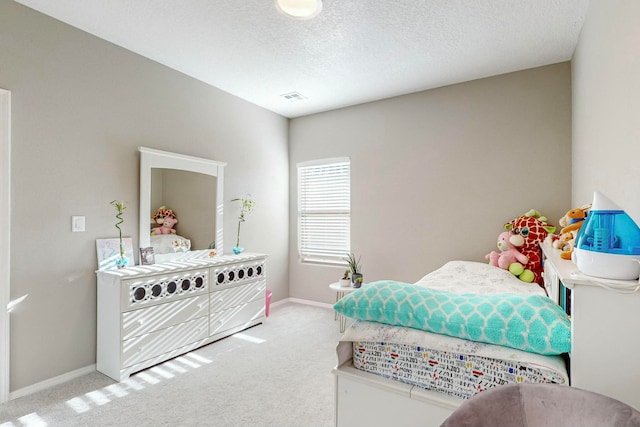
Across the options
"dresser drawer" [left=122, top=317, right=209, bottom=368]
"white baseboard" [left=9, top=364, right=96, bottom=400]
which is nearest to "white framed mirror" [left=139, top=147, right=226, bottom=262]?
"dresser drawer" [left=122, top=317, right=209, bottom=368]

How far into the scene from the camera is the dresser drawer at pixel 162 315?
97.1 inches

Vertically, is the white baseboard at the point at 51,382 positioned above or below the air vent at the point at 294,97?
below

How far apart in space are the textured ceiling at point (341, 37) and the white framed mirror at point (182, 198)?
0.91 meters

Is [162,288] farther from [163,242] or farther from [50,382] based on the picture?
[50,382]

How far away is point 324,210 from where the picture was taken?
4.44 metres

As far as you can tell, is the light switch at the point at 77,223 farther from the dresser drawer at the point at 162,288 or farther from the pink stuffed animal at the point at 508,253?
the pink stuffed animal at the point at 508,253

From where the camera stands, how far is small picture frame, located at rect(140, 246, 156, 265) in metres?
2.91

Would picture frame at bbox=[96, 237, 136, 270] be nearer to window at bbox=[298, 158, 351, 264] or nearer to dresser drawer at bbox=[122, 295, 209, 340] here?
dresser drawer at bbox=[122, 295, 209, 340]

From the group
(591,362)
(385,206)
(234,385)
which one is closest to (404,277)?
(385,206)

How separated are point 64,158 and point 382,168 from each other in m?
3.06

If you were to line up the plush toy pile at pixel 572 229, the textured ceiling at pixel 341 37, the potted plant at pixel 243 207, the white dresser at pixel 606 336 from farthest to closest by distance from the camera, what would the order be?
1. the potted plant at pixel 243 207
2. the textured ceiling at pixel 341 37
3. the plush toy pile at pixel 572 229
4. the white dresser at pixel 606 336

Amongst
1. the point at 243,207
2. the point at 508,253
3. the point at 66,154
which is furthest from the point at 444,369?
the point at 243,207

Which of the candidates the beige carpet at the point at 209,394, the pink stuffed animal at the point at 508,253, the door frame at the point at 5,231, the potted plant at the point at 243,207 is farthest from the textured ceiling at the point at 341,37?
the beige carpet at the point at 209,394

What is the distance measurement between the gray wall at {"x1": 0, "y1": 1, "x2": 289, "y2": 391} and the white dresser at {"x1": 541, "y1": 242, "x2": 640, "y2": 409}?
304 cm
